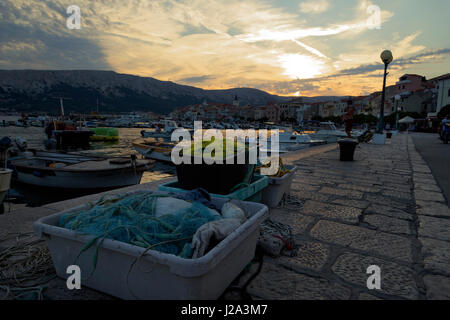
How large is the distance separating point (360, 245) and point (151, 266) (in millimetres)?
2095

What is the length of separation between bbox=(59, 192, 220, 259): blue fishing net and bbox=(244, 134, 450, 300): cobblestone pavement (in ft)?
1.98

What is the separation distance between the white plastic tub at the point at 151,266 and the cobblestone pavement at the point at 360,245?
330 mm

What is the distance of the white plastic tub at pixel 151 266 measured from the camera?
4.74 feet

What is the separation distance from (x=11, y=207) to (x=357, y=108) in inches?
3553

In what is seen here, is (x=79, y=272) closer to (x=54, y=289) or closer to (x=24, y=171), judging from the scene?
(x=54, y=289)

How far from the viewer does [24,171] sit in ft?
32.7

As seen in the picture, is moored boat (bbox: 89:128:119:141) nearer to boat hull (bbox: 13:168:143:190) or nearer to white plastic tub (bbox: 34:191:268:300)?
boat hull (bbox: 13:168:143:190)

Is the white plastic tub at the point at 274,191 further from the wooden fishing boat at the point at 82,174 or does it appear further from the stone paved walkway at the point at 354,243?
the wooden fishing boat at the point at 82,174

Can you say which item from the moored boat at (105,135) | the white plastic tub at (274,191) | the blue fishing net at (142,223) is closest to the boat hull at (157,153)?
the white plastic tub at (274,191)

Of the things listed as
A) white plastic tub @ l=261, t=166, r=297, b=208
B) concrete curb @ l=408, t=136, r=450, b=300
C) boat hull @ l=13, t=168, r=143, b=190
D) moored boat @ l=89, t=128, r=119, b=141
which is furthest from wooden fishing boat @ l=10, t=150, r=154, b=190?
moored boat @ l=89, t=128, r=119, b=141

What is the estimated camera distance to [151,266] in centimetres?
152

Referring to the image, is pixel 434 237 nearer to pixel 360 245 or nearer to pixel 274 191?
pixel 360 245
